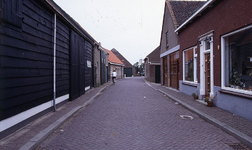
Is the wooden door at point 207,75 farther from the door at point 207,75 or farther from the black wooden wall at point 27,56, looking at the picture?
the black wooden wall at point 27,56

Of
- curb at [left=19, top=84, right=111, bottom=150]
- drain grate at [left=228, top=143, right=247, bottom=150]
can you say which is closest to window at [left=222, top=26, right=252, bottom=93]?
drain grate at [left=228, top=143, right=247, bottom=150]

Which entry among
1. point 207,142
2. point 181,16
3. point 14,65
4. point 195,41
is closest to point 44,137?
point 14,65

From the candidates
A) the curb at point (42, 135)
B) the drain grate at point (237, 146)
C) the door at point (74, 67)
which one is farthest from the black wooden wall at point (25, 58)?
the drain grate at point (237, 146)

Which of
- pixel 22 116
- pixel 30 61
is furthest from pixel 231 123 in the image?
pixel 30 61

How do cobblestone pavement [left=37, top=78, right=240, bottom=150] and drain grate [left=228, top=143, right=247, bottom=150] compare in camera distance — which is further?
cobblestone pavement [left=37, top=78, right=240, bottom=150]

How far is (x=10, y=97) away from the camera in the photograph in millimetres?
4695

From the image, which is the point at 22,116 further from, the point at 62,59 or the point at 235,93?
the point at 235,93

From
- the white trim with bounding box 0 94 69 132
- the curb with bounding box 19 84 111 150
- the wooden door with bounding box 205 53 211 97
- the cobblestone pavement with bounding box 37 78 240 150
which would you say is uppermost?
the wooden door with bounding box 205 53 211 97

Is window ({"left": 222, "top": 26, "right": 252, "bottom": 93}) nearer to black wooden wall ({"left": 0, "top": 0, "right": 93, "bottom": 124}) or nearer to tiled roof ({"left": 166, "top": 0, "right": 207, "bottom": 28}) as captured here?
black wooden wall ({"left": 0, "top": 0, "right": 93, "bottom": 124})

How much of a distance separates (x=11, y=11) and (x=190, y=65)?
9.60 metres

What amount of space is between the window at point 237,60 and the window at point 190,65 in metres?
3.42

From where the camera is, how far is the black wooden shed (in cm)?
450

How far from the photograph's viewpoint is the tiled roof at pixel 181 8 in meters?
14.9

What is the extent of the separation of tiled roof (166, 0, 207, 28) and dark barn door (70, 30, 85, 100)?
281 inches
